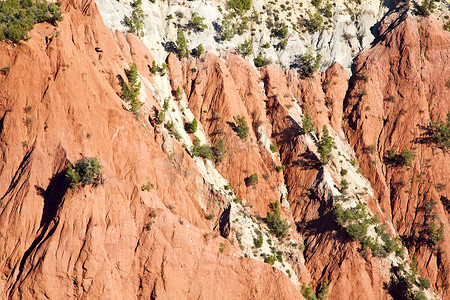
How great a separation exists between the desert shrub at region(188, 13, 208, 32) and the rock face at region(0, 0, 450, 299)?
16.8 ft

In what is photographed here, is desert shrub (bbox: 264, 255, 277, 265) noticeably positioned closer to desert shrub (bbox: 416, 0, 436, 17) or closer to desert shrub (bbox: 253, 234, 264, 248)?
desert shrub (bbox: 253, 234, 264, 248)

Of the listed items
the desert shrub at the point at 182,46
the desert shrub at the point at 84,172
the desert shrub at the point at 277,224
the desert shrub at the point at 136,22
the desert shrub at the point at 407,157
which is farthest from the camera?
the desert shrub at the point at 182,46

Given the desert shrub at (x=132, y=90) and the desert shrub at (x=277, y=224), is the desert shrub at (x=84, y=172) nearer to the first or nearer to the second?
the desert shrub at (x=132, y=90)

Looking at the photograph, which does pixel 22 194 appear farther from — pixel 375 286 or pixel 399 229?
pixel 399 229

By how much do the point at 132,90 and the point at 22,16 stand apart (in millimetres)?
12467

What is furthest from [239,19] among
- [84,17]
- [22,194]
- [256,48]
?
[22,194]

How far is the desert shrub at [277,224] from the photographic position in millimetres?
42781

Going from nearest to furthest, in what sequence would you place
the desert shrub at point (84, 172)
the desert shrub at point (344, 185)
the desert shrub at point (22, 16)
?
the desert shrub at point (84, 172) → the desert shrub at point (22, 16) → the desert shrub at point (344, 185)

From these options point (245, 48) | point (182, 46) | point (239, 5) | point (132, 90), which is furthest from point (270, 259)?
point (239, 5)

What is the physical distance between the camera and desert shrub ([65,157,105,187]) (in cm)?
3247

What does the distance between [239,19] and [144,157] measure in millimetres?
31007

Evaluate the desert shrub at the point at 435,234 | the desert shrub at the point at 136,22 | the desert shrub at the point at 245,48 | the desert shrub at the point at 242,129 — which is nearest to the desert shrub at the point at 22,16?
the desert shrub at the point at 136,22

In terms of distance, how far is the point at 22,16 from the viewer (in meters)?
38.6

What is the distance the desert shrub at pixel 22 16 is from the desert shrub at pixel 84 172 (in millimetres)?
13380
